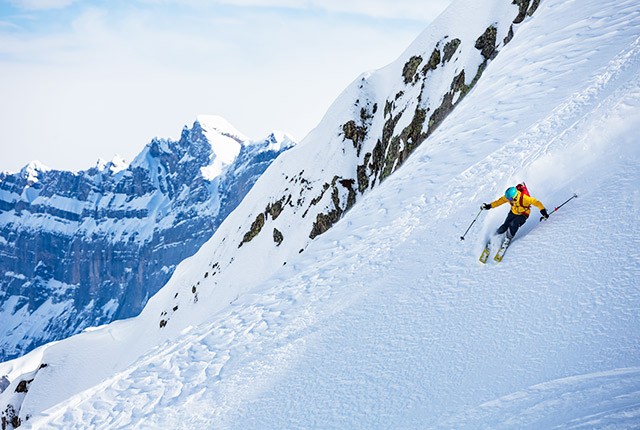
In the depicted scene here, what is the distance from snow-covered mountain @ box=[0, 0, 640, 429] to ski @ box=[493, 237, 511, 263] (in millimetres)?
403

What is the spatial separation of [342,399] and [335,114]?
4670cm

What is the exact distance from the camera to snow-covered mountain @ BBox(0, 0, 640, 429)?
5.94 metres

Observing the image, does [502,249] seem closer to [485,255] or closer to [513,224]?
[485,255]

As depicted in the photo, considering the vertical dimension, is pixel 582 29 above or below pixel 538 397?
above

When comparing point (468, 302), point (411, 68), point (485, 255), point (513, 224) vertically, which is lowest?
point (468, 302)

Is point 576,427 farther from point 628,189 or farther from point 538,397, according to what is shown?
point 628,189

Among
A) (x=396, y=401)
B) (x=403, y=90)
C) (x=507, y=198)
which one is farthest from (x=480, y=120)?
(x=403, y=90)

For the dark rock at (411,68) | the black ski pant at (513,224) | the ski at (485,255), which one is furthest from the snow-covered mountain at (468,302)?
the dark rock at (411,68)

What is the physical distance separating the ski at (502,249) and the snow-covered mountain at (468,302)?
40 centimetres

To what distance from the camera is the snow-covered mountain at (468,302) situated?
5.94 metres

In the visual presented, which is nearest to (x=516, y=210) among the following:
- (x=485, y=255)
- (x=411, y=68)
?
(x=485, y=255)

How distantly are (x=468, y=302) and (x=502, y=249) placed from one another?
5.61 feet

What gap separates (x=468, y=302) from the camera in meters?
7.94

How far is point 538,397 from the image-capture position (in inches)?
214
